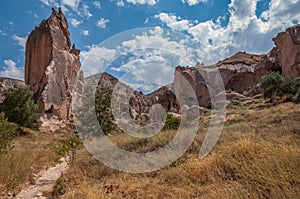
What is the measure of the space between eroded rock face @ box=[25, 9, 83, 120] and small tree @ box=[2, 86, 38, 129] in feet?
19.2

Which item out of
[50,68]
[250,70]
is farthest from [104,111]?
[250,70]

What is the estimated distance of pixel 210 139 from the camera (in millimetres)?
6945

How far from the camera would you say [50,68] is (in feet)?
120

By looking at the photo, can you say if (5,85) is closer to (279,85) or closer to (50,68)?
(50,68)

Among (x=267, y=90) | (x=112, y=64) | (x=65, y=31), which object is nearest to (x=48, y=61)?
(x=65, y=31)

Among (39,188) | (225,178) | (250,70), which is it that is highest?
(250,70)

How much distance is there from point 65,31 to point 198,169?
4480 centimetres

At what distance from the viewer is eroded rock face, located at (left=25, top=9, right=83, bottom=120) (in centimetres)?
3581

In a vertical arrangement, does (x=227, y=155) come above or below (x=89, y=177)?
above

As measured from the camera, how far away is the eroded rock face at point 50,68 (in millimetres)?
35812

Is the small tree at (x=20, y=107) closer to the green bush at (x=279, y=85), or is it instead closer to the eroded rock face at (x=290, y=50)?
the green bush at (x=279, y=85)

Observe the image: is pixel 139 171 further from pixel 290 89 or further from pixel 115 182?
pixel 290 89

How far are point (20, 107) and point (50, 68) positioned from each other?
11294 mm

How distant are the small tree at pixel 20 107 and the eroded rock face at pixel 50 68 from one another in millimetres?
5849
